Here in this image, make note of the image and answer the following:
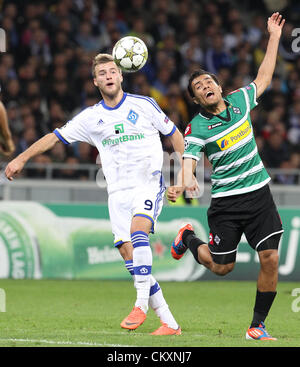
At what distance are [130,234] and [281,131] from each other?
9692 mm

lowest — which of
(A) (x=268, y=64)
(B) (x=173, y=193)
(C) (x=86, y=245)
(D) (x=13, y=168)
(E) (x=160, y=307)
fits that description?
(C) (x=86, y=245)

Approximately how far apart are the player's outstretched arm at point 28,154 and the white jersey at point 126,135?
180 mm

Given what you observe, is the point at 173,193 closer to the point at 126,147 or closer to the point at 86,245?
the point at 126,147

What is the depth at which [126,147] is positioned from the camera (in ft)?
27.3

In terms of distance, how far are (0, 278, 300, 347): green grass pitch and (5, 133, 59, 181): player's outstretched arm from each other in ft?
4.76

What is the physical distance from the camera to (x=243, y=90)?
8.13 meters

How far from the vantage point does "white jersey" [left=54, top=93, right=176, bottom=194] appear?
8320mm

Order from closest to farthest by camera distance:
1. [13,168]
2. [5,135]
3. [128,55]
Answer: [5,135], [13,168], [128,55]

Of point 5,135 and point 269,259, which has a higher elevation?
point 5,135

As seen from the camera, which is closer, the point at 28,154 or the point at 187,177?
the point at 187,177

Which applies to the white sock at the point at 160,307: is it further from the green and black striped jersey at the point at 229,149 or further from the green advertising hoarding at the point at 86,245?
the green advertising hoarding at the point at 86,245

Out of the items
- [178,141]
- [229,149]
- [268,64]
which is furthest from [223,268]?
[268,64]

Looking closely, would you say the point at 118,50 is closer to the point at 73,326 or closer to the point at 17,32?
the point at 73,326

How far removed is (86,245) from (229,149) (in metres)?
6.72
